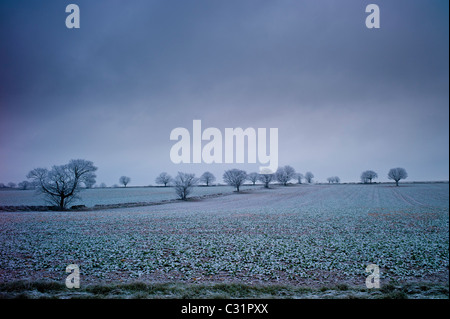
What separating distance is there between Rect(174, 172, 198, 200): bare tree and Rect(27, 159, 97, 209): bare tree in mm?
28490

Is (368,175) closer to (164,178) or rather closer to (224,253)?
(164,178)

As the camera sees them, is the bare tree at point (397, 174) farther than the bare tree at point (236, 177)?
No

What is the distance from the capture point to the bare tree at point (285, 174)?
409 ft

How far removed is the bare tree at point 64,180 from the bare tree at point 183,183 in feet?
93.5

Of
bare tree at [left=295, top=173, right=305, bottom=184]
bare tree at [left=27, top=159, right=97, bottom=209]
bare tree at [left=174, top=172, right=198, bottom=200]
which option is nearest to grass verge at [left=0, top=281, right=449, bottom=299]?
bare tree at [left=27, top=159, right=97, bottom=209]

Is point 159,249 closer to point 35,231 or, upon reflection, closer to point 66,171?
point 35,231

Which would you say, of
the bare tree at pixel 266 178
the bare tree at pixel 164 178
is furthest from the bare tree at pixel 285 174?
the bare tree at pixel 164 178

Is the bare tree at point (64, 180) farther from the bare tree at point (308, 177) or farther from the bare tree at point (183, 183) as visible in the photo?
the bare tree at point (308, 177)

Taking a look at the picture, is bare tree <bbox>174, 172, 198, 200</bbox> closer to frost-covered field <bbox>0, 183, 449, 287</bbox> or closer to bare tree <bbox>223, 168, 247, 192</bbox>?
bare tree <bbox>223, 168, 247, 192</bbox>

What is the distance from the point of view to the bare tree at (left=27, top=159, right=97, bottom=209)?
2930 centimetres

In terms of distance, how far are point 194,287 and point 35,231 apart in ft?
60.6

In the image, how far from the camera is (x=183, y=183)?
61781mm
